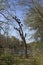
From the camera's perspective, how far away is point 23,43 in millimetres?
34625

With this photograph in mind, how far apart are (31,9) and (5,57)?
10525 millimetres

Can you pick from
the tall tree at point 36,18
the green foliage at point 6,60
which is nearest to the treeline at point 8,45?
the green foliage at point 6,60

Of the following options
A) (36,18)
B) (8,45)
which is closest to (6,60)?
(36,18)

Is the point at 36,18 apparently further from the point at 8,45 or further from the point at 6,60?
the point at 6,60

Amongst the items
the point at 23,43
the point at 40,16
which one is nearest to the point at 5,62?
the point at 40,16

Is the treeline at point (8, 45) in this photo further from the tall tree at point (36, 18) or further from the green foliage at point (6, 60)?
the tall tree at point (36, 18)

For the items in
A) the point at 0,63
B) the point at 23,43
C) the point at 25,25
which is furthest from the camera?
the point at 23,43

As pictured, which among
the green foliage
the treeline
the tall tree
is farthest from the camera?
the tall tree

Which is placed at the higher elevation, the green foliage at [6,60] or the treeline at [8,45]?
the green foliage at [6,60]

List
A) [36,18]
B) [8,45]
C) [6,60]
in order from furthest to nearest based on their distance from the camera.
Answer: [8,45], [36,18], [6,60]

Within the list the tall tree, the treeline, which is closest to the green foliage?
the treeline

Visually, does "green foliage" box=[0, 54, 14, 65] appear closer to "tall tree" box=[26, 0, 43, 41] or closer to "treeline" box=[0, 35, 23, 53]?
"treeline" box=[0, 35, 23, 53]

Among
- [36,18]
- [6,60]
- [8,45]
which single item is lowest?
[8,45]

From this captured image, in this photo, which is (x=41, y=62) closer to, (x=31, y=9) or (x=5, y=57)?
(x=5, y=57)
